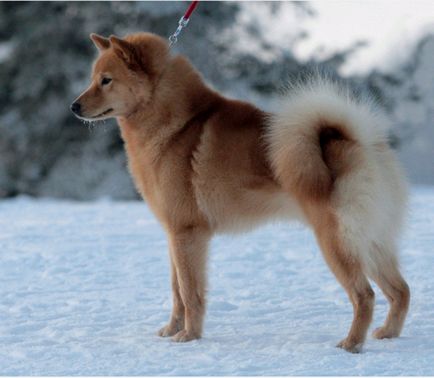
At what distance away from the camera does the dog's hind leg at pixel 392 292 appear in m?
3.37

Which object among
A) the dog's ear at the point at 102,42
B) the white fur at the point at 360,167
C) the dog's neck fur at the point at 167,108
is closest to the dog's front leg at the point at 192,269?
the dog's neck fur at the point at 167,108

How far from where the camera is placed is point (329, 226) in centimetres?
309

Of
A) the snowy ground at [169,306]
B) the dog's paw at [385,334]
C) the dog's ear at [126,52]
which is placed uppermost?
the dog's ear at [126,52]

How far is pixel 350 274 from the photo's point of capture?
10.2ft

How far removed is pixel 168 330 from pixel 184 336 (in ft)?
0.54

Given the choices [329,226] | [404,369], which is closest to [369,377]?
[404,369]

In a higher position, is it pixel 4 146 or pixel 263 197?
pixel 263 197

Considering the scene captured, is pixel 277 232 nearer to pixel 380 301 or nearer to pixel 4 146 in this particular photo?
pixel 380 301

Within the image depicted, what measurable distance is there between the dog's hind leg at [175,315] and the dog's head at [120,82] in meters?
0.78

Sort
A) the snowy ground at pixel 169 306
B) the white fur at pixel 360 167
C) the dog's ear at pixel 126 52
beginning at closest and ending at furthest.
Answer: the snowy ground at pixel 169 306 < the white fur at pixel 360 167 < the dog's ear at pixel 126 52

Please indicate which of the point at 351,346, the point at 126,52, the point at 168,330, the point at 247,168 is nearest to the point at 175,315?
the point at 168,330

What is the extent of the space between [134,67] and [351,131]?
1140 mm

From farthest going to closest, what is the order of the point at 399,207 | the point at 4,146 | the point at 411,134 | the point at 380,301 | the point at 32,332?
the point at 4,146 < the point at 411,134 < the point at 380,301 < the point at 32,332 < the point at 399,207

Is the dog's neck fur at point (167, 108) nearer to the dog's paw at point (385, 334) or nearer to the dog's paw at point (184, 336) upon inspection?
the dog's paw at point (184, 336)
